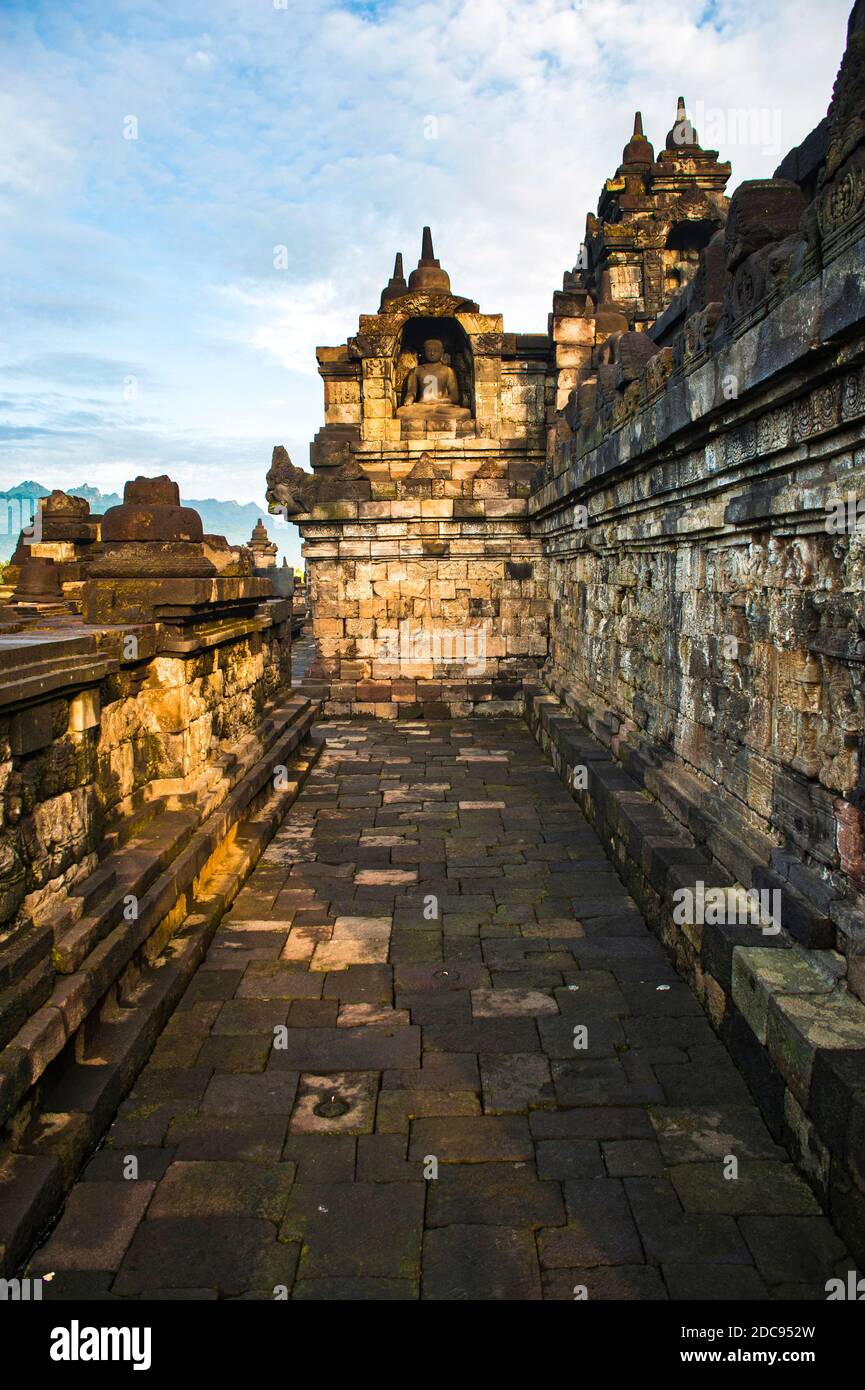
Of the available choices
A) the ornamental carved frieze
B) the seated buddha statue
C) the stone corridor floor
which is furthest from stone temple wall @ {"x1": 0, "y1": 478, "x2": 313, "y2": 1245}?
the seated buddha statue

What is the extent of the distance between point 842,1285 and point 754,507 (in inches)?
119

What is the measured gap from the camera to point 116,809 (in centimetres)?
484

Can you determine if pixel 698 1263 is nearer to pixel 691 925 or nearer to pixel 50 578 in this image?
pixel 691 925

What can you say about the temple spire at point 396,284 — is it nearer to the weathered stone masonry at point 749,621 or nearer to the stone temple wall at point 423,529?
the stone temple wall at point 423,529

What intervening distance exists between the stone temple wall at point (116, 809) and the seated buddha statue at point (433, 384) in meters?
6.63

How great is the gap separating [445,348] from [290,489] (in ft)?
12.6

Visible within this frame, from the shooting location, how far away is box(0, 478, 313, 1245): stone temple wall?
10.5 feet

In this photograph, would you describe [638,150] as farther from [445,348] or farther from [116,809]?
[116,809]

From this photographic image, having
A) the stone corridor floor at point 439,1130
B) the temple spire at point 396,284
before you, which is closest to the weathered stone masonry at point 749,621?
the stone corridor floor at point 439,1130

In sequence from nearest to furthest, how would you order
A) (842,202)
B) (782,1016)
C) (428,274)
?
(842,202), (782,1016), (428,274)

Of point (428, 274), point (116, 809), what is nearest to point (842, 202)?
point (116, 809)

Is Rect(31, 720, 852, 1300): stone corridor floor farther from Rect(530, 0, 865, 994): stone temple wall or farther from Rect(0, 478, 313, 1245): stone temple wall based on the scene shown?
Rect(530, 0, 865, 994): stone temple wall

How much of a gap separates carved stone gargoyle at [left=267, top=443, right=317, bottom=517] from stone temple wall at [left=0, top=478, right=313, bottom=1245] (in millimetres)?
4704
